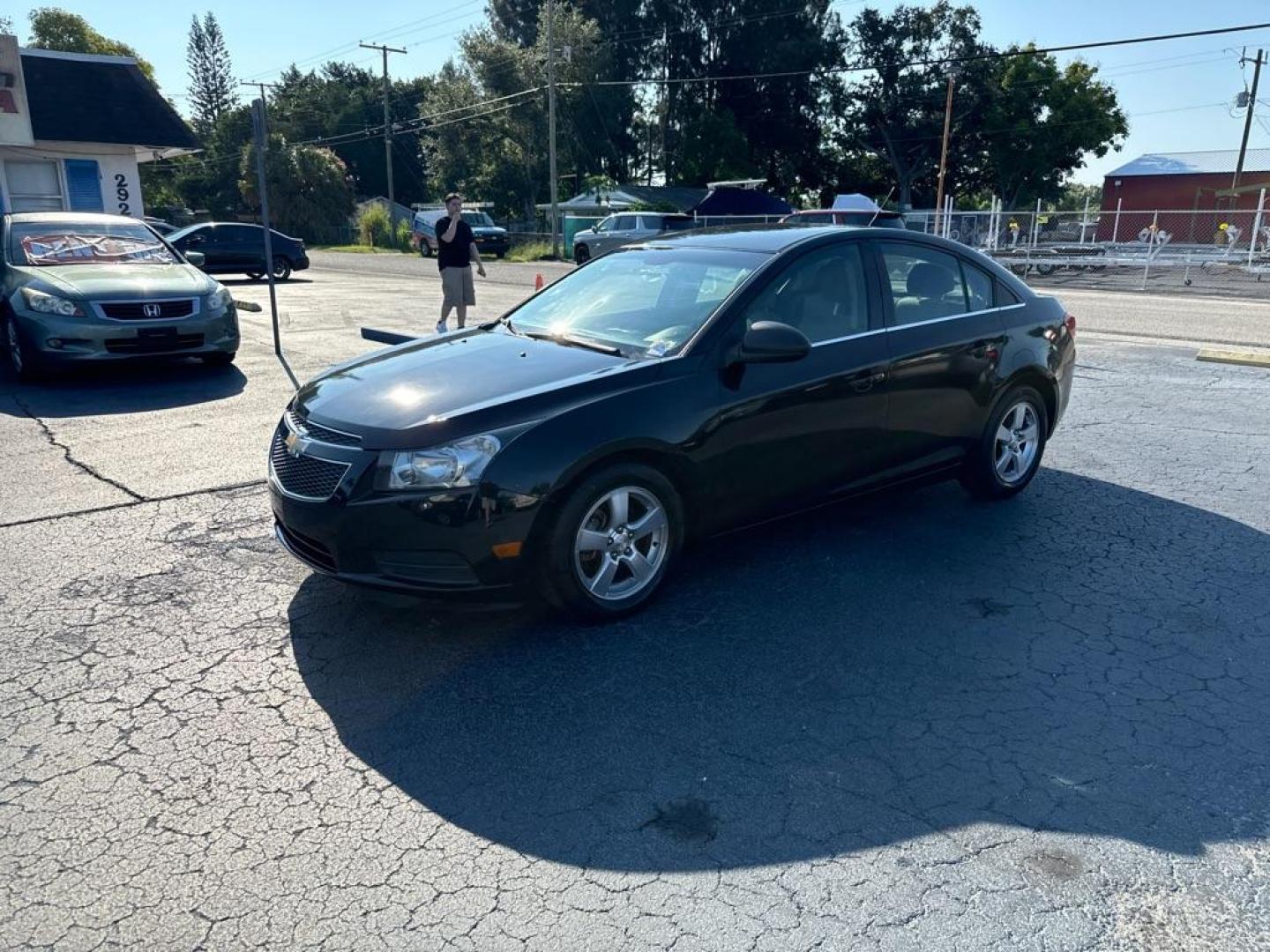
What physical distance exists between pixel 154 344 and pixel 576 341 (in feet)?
19.8

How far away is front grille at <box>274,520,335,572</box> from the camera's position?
12.8 feet

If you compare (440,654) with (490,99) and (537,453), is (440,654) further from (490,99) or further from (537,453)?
(490,99)

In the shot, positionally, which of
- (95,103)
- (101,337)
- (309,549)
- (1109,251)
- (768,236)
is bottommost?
(309,549)

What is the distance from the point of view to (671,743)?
3256mm

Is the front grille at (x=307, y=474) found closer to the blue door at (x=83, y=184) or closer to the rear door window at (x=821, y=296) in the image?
the rear door window at (x=821, y=296)

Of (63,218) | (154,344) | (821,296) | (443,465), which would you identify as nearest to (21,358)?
(154,344)

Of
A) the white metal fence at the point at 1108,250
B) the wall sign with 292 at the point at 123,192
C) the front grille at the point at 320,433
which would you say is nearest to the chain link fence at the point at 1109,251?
the white metal fence at the point at 1108,250

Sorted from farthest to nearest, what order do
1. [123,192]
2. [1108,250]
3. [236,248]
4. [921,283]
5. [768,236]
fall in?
1. [1108,250]
2. [236,248]
3. [123,192]
4. [921,283]
5. [768,236]

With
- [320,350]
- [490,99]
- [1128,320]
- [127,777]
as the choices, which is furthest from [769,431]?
[490,99]

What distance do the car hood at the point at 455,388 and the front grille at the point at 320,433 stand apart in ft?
0.10

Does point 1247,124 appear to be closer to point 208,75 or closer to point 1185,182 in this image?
point 1185,182

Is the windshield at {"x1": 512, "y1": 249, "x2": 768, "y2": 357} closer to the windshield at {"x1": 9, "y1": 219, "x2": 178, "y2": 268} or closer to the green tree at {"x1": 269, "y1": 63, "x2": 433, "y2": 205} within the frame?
the windshield at {"x1": 9, "y1": 219, "x2": 178, "y2": 268}

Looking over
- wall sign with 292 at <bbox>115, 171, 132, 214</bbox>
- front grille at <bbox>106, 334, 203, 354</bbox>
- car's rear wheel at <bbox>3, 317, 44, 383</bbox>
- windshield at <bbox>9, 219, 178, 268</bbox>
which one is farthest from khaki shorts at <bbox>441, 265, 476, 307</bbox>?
wall sign with 292 at <bbox>115, 171, 132, 214</bbox>

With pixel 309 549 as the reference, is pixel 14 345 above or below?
above
